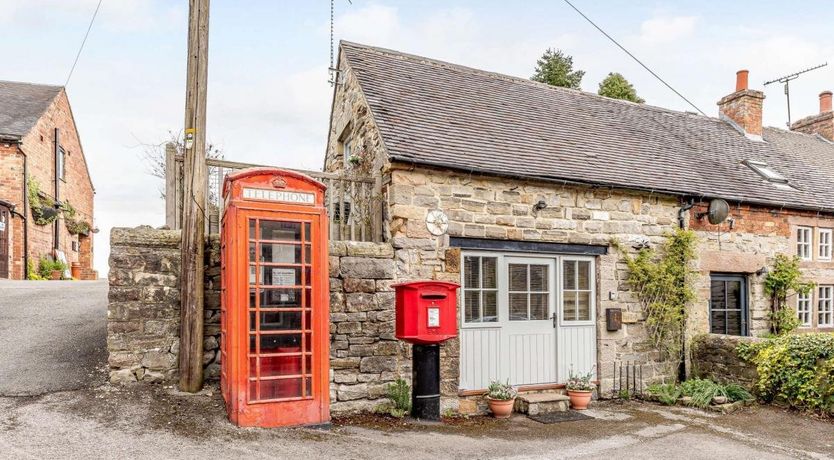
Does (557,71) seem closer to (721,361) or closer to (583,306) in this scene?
(721,361)

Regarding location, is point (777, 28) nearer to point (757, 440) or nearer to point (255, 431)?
point (757, 440)

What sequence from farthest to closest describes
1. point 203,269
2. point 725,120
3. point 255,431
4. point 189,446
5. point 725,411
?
point 725,120
point 725,411
point 203,269
point 255,431
point 189,446

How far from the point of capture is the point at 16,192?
59.1 ft

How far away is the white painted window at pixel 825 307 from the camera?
11422 millimetres

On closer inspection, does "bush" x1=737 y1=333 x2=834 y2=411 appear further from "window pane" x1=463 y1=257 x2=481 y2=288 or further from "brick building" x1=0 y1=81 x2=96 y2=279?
"brick building" x1=0 y1=81 x2=96 y2=279

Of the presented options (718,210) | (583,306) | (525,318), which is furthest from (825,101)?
(525,318)

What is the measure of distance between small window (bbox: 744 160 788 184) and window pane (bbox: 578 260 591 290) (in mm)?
5619

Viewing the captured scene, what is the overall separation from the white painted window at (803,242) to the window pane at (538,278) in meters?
6.28

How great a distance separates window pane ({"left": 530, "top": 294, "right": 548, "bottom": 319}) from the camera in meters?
8.33

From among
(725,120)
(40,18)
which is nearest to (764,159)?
(725,120)

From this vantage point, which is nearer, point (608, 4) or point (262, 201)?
point (262, 201)

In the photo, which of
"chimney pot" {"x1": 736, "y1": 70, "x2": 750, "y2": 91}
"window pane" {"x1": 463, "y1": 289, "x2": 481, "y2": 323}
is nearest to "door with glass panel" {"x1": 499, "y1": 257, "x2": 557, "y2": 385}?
"window pane" {"x1": 463, "y1": 289, "x2": 481, "y2": 323}

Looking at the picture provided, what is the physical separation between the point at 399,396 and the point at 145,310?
3132mm

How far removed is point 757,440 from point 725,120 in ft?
34.5
